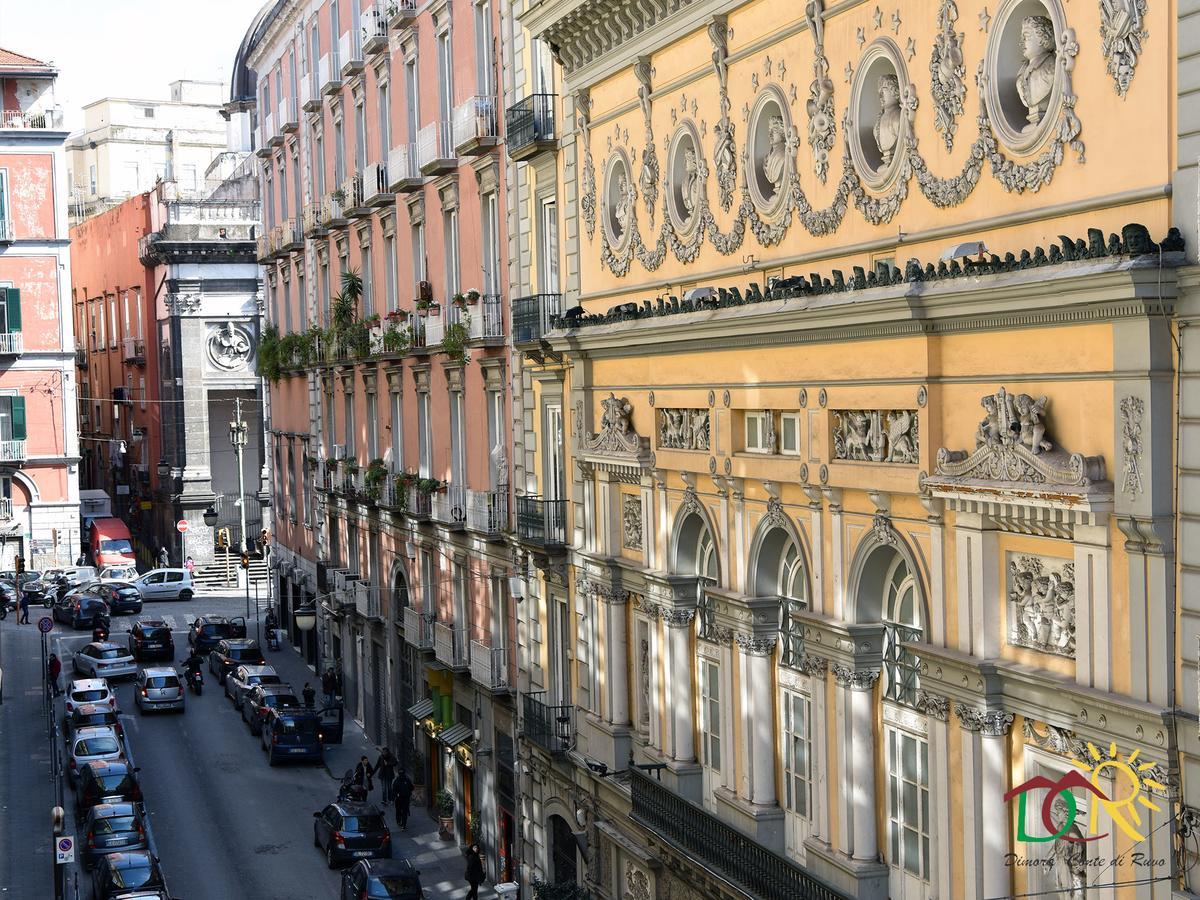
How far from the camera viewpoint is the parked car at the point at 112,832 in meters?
33.8

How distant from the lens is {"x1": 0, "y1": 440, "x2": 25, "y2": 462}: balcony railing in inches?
2842

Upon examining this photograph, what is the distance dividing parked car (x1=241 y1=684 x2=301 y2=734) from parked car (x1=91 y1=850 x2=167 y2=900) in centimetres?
1488

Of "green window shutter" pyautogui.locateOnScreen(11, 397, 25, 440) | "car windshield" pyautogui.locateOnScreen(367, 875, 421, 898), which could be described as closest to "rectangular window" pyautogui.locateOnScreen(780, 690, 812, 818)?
"car windshield" pyautogui.locateOnScreen(367, 875, 421, 898)

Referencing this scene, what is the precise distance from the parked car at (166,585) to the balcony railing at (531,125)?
47.9m

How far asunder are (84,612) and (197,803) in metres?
26.2

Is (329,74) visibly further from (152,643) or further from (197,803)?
(197,803)

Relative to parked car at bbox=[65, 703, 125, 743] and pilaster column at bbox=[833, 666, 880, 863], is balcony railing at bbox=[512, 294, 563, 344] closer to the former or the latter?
pilaster column at bbox=[833, 666, 880, 863]

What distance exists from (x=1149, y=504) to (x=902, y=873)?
6515 millimetres

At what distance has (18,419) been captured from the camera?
72688 mm

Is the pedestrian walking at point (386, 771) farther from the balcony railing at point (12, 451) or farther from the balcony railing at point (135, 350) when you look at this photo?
the balcony railing at point (135, 350)

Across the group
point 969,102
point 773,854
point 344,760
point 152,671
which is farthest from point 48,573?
point 969,102

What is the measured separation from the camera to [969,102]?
15.8 m

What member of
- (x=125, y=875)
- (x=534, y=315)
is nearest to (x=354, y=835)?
(x=125, y=875)

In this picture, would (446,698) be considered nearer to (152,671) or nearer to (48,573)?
(152,671)
